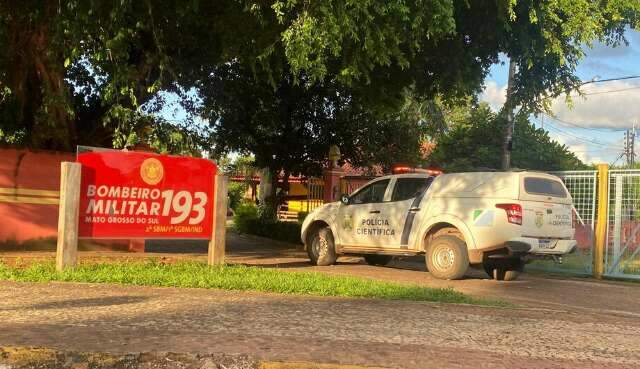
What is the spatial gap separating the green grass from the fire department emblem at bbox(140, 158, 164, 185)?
1.46 m

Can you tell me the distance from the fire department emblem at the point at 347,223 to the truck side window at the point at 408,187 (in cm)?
107

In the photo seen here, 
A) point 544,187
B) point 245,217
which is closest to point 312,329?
point 544,187

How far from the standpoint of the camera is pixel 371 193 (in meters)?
12.6

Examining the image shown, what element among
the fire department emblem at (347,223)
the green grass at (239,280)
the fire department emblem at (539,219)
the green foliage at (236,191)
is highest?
the green foliage at (236,191)

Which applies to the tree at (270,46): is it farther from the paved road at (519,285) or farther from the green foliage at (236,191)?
the green foliage at (236,191)

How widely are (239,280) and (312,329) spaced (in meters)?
3.08

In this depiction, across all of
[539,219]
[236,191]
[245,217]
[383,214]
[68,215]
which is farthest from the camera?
[236,191]

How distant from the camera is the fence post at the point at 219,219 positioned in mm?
10930

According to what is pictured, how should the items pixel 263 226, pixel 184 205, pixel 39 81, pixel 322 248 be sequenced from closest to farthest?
pixel 184 205
pixel 322 248
pixel 39 81
pixel 263 226

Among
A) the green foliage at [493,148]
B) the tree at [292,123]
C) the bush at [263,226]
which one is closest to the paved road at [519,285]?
the bush at [263,226]

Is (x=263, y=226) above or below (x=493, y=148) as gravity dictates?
below

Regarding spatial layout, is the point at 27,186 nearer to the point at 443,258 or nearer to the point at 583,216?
the point at 443,258

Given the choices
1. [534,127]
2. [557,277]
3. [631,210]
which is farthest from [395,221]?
[534,127]

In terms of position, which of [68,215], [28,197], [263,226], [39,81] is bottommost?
[263,226]
